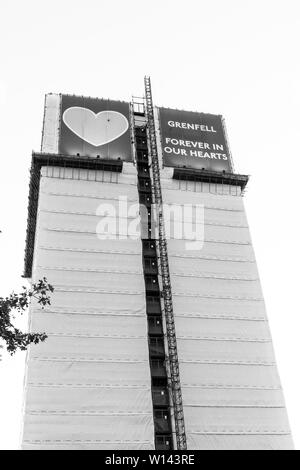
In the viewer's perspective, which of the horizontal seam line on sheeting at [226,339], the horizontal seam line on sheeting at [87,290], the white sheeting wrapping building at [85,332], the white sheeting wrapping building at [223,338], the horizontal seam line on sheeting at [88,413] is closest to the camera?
the horizontal seam line on sheeting at [88,413]

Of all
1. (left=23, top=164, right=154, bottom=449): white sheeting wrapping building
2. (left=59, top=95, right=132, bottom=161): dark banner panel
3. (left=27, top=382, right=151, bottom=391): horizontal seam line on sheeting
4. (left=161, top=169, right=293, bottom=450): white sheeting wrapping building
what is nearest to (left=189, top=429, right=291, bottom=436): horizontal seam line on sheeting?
(left=161, top=169, right=293, bottom=450): white sheeting wrapping building

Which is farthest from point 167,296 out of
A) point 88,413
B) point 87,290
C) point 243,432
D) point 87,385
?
point 243,432

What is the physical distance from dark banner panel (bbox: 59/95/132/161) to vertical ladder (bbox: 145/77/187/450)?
398cm

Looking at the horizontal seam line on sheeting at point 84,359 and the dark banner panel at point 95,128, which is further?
the dark banner panel at point 95,128

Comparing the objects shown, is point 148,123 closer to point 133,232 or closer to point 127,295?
point 133,232

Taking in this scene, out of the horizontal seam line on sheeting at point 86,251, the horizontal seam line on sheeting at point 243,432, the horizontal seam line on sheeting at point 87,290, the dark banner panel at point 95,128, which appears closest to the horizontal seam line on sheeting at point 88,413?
the horizontal seam line on sheeting at point 243,432

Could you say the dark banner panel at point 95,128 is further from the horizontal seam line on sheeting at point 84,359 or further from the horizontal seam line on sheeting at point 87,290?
the horizontal seam line on sheeting at point 84,359

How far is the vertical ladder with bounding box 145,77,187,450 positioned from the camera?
57.9 meters

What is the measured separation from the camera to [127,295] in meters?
65.6

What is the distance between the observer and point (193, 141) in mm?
82188

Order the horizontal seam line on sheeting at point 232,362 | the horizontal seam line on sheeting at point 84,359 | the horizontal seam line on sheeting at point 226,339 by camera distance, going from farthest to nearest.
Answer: the horizontal seam line on sheeting at point 226,339 → the horizontal seam line on sheeting at point 232,362 → the horizontal seam line on sheeting at point 84,359

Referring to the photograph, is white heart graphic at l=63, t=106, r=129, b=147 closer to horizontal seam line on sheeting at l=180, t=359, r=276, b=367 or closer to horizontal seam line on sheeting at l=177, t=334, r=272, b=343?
horizontal seam line on sheeting at l=177, t=334, r=272, b=343

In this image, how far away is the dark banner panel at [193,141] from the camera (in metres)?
80.2

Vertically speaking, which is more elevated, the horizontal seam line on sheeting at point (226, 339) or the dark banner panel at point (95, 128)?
the dark banner panel at point (95, 128)
